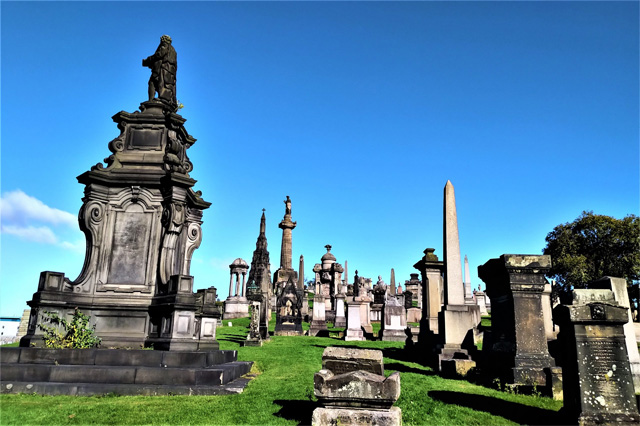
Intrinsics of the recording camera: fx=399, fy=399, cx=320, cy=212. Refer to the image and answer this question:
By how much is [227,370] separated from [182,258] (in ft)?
12.3

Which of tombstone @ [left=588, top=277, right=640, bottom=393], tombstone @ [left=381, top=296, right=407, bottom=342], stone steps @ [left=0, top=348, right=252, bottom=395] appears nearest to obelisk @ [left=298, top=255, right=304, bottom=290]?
tombstone @ [left=381, top=296, right=407, bottom=342]

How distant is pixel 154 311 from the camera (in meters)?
9.23

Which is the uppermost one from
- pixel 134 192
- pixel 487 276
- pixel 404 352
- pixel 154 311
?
pixel 134 192

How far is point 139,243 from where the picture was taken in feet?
33.3

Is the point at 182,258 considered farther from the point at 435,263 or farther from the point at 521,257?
the point at 435,263

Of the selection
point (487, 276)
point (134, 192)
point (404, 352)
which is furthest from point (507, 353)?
point (134, 192)

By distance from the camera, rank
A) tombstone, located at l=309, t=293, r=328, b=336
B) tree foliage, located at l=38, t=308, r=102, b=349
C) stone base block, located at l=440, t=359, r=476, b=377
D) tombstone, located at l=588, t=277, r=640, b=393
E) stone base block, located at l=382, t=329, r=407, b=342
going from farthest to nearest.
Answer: tombstone, located at l=309, t=293, r=328, b=336, stone base block, located at l=382, t=329, r=407, b=342, stone base block, located at l=440, t=359, r=476, b=377, tree foliage, located at l=38, t=308, r=102, b=349, tombstone, located at l=588, t=277, r=640, b=393

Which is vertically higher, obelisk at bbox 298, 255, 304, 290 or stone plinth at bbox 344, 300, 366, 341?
obelisk at bbox 298, 255, 304, 290

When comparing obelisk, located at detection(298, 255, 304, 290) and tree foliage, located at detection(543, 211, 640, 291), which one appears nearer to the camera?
tree foliage, located at detection(543, 211, 640, 291)

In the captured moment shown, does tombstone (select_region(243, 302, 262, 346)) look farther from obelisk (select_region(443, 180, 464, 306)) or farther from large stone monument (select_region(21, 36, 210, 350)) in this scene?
obelisk (select_region(443, 180, 464, 306))

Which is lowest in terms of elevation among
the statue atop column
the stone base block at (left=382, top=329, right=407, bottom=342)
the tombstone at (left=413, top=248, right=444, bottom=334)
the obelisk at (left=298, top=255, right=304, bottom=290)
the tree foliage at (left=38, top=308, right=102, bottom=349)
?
the stone base block at (left=382, top=329, right=407, bottom=342)

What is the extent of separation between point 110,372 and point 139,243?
3754 millimetres

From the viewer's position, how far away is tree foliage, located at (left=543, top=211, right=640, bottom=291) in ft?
121

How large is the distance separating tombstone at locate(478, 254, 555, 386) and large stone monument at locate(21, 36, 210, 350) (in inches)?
259
